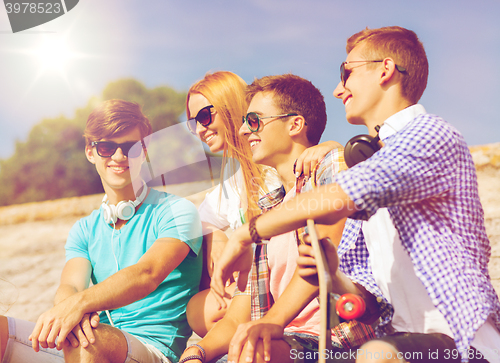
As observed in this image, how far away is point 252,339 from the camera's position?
3.90 ft

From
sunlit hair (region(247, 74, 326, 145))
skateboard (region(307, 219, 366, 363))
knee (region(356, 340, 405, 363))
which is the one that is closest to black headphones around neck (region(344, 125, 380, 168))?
skateboard (region(307, 219, 366, 363))

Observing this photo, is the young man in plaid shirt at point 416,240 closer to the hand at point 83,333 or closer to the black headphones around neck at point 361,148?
the black headphones around neck at point 361,148

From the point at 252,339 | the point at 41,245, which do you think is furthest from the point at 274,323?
the point at 41,245

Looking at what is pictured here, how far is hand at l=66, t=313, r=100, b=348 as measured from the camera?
4.81 ft

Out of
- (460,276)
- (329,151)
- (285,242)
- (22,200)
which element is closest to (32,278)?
(22,200)

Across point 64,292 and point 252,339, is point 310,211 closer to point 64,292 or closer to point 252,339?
point 252,339

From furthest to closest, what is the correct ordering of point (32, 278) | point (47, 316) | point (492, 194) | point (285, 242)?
point (492, 194) → point (32, 278) → point (285, 242) → point (47, 316)

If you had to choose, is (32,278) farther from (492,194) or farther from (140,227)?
(492,194)

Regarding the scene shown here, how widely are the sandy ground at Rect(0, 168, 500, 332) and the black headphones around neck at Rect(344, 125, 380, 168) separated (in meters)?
0.90

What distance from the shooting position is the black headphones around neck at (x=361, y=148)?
1280 mm

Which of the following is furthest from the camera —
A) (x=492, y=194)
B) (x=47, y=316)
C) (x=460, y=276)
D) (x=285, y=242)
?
(x=492, y=194)

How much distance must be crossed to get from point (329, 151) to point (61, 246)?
5.80 ft

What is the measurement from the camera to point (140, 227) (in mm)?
1957

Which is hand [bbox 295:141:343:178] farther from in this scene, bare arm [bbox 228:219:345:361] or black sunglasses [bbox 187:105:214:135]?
black sunglasses [bbox 187:105:214:135]
